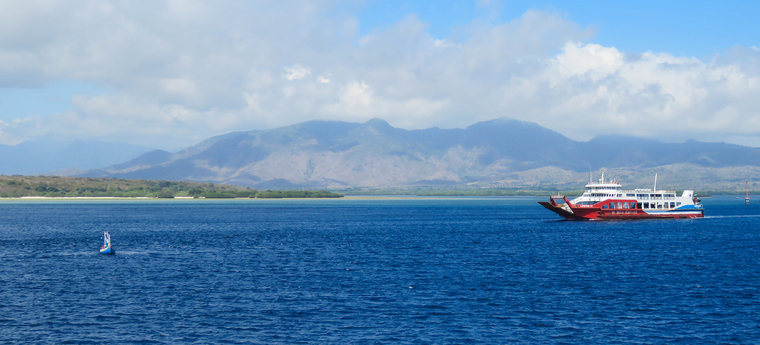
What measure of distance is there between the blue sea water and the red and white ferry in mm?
45874

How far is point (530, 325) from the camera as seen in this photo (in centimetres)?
4228

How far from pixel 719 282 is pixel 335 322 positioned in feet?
120

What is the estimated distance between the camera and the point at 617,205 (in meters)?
148

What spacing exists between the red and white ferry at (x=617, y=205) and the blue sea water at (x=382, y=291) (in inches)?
1806

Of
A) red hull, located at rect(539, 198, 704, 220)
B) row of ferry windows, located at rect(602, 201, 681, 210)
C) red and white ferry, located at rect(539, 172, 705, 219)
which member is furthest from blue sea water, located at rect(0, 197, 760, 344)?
row of ferry windows, located at rect(602, 201, 681, 210)

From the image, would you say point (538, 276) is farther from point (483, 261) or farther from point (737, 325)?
point (737, 325)

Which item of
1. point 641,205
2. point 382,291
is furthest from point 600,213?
point 382,291

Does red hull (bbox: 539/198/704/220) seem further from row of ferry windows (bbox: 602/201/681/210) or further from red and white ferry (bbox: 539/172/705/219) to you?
row of ferry windows (bbox: 602/201/681/210)

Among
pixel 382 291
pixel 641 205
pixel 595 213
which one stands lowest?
pixel 382 291

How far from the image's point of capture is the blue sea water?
132 ft

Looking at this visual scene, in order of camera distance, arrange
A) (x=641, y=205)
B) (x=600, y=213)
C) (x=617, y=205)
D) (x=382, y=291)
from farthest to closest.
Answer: (x=641, y=205)
(x=617, y=205)
(x=600, y=213)
(x=382, y=291)

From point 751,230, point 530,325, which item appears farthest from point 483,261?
point 751,230

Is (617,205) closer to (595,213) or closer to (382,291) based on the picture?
(595,213)

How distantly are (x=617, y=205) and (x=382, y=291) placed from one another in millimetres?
107742
